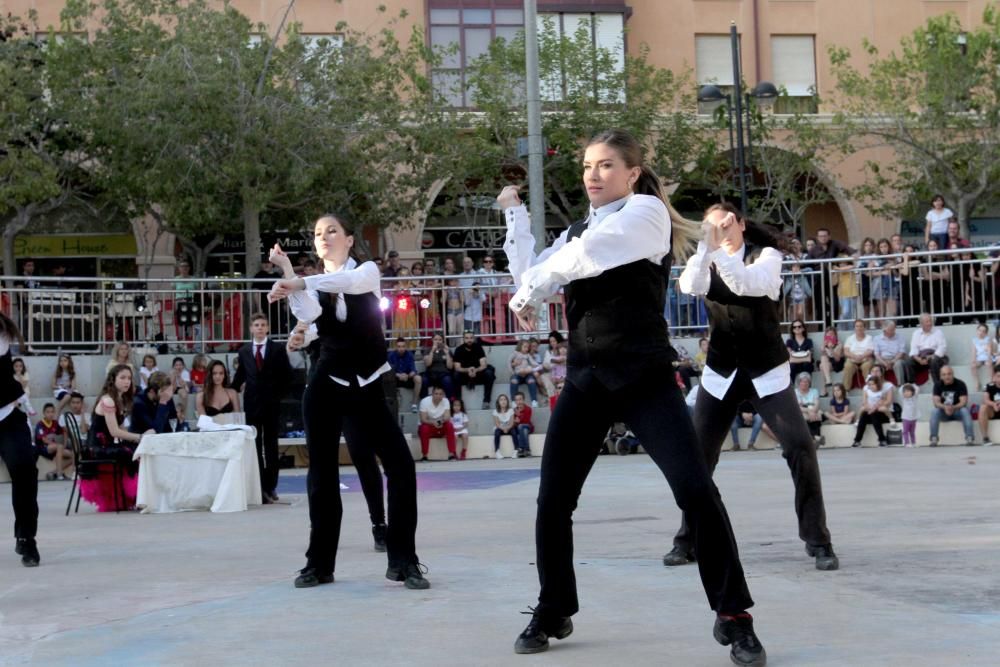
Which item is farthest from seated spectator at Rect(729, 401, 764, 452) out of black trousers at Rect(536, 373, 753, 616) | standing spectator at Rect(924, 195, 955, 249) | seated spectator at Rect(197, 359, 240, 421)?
black trousers at Rect(536, 373, 753, 616)

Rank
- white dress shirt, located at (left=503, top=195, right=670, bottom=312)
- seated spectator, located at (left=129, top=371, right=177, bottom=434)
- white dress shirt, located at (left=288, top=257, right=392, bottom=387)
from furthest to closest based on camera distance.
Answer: seated spectator, located at (left=129, top=371, right=177, bottom=434) → white dress shirt, located at (left=288, top=257, right=392, bottom=387) → white dress shirt, located at (left=503, top=195, right=670, bottom=312)

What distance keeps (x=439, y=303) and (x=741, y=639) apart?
1859cm

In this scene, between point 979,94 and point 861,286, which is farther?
point 979,94

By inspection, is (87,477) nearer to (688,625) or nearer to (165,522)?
(165,522)

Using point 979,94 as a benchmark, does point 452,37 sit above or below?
above

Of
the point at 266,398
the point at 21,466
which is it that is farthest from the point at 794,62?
the point at 21,466

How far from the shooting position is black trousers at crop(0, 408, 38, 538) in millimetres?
9242

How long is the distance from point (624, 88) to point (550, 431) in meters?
29.9

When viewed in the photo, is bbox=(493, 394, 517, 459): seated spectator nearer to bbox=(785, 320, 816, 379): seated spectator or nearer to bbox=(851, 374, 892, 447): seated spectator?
bbox=(785, 320, 816, 379): seated spectator

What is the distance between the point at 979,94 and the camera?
1339 inches

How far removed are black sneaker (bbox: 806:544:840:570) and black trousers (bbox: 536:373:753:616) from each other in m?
2.29

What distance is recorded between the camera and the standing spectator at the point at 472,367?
75.2 ft

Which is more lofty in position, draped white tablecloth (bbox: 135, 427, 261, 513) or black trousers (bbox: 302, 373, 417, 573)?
black trousers (bbox: 302, 373, 417, 573)

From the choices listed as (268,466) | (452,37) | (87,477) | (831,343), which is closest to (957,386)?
(831,343)
